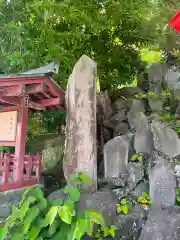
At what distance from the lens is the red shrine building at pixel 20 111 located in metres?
3.99

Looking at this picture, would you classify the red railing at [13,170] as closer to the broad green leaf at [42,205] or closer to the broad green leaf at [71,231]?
the broad green leaf at [42,205]

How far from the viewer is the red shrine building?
3990 millimetres

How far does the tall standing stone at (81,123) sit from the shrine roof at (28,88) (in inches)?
11.8

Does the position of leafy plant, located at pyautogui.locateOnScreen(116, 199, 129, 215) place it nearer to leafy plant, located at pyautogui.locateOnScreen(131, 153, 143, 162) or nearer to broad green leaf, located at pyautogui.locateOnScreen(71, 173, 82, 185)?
broad green leaf, located at pyautogui.locateOnScreen(71, 173, 82, 185)

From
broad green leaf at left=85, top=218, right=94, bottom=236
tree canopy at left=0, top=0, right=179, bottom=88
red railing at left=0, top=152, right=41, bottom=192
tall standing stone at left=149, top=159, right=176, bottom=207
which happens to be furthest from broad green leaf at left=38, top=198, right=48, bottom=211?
tree canopy at left=0, top=0, right=179, bottom=88

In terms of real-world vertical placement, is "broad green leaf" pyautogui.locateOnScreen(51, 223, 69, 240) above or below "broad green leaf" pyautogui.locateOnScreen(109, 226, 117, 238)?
above

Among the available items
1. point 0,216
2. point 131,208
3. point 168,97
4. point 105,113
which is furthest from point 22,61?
point 168,97

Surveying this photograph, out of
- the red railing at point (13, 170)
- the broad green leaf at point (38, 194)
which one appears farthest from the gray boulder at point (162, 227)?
the red railing at point (13, 170)

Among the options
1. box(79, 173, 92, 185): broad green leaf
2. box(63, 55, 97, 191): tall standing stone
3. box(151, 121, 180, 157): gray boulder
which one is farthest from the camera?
box(151, 121, 180, 157): gray boulder

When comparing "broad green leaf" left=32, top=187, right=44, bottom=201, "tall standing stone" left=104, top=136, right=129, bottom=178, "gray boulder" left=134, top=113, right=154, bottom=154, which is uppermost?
"gray boulder" left=134, top=113, right=154, bottom=154

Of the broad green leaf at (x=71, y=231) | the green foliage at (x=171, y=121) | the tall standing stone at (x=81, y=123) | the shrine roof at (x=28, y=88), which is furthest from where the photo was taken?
the green foliage at (x=171, y=121)

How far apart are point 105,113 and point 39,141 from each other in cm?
195

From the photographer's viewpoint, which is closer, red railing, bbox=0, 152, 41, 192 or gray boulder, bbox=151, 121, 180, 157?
red railing, bbox=0, 152, 41, 192

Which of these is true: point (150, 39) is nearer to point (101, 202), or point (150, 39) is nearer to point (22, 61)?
point (22, 61)
